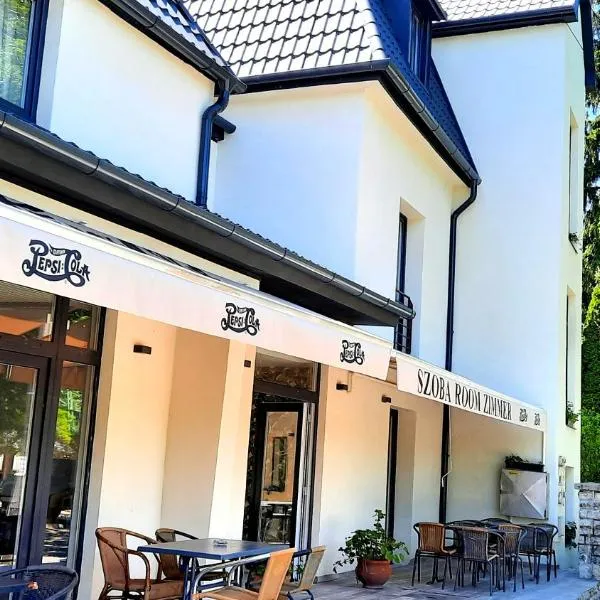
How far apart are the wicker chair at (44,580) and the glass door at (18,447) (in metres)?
1.93

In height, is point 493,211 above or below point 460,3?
below

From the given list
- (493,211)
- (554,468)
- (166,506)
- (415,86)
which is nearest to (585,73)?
(493,211)

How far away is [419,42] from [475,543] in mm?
9761

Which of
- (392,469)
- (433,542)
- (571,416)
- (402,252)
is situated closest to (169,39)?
(402,252)

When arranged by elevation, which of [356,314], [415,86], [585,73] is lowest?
[356,314]

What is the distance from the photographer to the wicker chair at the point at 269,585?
7.23 meters

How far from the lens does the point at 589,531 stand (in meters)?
15.3

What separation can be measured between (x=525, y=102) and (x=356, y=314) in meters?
8.83

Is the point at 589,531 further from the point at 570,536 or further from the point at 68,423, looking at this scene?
the point at 68,423

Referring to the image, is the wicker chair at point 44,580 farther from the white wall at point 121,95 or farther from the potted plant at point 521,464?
the potted plant at point 521,464

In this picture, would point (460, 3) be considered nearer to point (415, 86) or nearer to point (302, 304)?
point (415, 86)

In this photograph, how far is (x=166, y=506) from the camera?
9.40 metres

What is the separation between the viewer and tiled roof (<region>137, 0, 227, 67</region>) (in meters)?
9.31

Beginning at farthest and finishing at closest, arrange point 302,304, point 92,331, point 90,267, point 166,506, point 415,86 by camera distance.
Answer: point 415,86
point 302,304
point 166,506
point 92,331
point 90,267
